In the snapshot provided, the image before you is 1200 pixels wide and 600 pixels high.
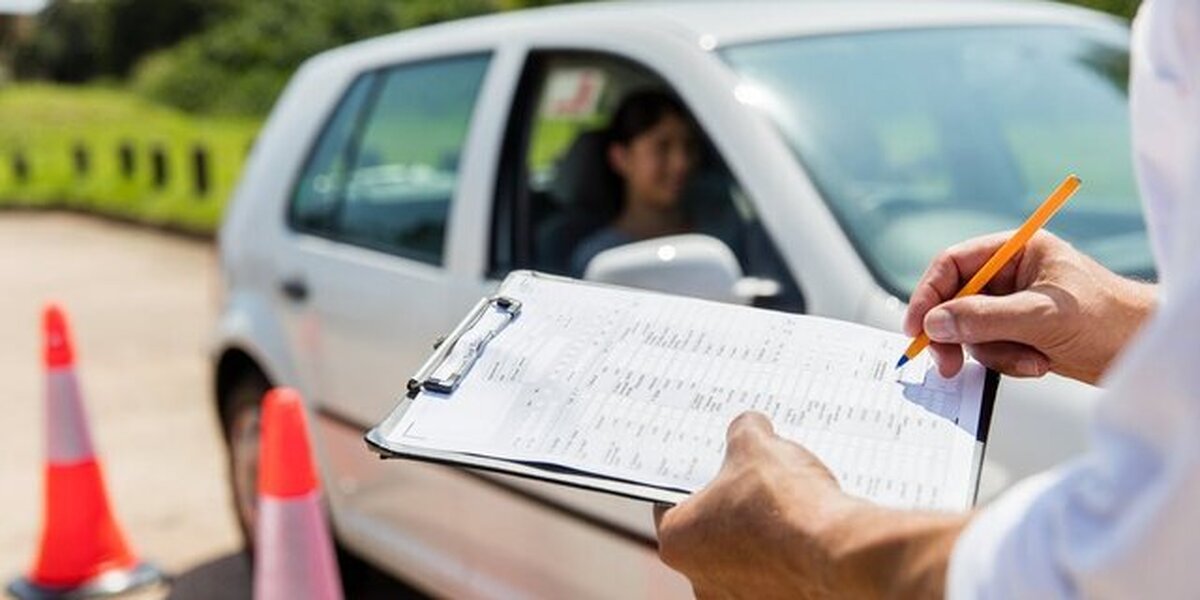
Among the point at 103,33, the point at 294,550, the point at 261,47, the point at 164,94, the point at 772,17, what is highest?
the point at 772,17

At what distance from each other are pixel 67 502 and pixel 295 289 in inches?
40.3

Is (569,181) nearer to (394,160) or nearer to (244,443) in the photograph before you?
(394,160)

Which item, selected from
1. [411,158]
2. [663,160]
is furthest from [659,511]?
[411,158]

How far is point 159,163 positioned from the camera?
1631 centimetres

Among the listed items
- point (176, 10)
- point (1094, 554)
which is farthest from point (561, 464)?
point (176, 10)

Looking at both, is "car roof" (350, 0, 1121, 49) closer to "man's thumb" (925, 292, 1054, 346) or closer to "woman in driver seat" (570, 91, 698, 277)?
"woman in driver seat" (570, 91, 698, 277)

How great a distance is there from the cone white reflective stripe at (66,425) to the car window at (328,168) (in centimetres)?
86

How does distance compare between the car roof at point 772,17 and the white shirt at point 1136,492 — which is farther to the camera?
the car roof at point 772,17

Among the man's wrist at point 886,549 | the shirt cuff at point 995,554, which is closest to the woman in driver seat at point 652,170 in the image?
the man's wrist at point 886,549

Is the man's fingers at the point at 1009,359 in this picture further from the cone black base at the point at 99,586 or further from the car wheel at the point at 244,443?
the cone black base at the point at 99,586

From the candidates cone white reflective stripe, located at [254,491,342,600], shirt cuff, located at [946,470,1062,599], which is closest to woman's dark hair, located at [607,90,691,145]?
cone white reflective stripe, located at [254,491,342,600]

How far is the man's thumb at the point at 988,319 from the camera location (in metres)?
1.49

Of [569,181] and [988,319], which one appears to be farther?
[569,181]

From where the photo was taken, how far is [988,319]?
1500 millimetres
